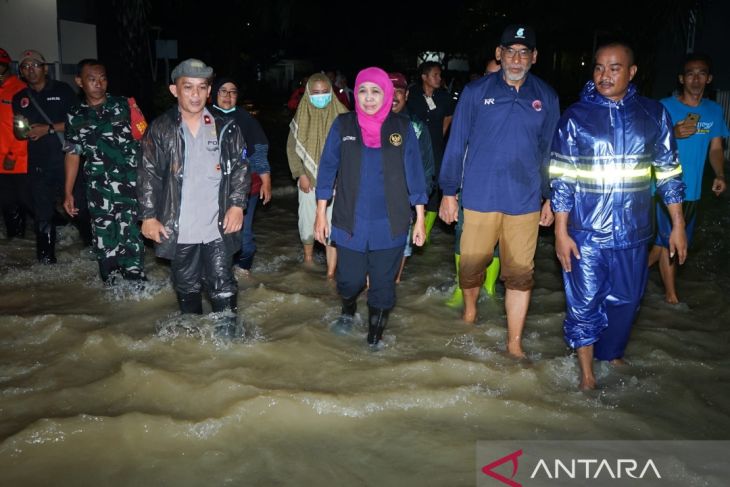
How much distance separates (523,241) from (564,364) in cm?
93

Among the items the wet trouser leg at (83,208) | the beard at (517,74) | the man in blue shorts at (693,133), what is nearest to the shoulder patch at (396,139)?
the beard at (517,74)

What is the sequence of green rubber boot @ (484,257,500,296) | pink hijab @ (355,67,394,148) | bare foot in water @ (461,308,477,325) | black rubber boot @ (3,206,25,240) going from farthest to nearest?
black rubber boot @ (3,206,25,240) → green rubber boot @ (484,257,500,296) → bare foot in water @ (461,308,477,325) → pink hijab @ (355,67,394,148)

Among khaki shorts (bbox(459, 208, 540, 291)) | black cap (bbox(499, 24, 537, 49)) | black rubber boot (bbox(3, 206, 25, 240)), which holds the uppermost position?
black cap (bbox(499, 24, 537, 49))

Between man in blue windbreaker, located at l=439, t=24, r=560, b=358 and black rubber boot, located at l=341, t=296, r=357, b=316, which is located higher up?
man in blue windbreaker, located at l=439, t=24, r=560, b=358

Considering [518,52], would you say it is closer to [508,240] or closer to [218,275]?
[508,240]

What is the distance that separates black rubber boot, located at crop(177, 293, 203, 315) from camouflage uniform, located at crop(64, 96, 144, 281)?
4.54ft

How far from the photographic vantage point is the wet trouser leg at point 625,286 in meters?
4.25

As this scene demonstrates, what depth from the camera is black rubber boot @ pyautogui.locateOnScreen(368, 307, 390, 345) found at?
4.96m

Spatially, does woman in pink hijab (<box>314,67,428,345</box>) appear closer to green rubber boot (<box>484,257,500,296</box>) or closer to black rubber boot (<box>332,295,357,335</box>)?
black rubber boot (<box>332,295,357,335</box>)

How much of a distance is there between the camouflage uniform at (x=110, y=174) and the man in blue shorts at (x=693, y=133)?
4.74 metres

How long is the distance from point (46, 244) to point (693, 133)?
6350 mm

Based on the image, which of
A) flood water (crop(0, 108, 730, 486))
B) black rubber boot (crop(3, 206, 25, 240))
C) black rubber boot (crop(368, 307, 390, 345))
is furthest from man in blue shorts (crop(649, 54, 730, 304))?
black rubber boot (crop(3, 206, 25, 240))

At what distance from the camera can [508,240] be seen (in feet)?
15.8

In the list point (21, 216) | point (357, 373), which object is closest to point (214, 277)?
point (357, 373)
